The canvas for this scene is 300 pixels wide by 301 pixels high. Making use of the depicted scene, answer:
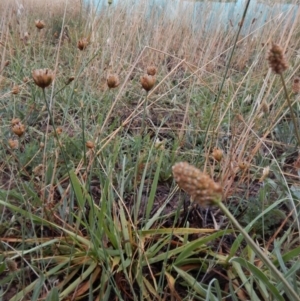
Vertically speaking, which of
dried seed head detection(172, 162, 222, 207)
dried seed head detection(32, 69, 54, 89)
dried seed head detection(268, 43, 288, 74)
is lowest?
dried seed head detection(32, 69, 54, 89)

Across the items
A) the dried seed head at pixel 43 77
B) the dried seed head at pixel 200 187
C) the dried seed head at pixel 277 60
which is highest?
the dried seed head at pixel 277 60

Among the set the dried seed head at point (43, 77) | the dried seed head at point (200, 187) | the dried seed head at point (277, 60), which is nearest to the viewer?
the dried seed head at point (200, 187)

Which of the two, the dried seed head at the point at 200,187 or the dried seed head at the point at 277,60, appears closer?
the dried seed head at the point at 200,187

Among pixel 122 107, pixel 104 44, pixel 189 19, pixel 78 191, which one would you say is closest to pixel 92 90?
pixel 122 107

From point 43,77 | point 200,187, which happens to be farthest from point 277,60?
point 43,77

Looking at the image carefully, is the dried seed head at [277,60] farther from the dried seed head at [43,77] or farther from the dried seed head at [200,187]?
the dried seed head at [43,77]

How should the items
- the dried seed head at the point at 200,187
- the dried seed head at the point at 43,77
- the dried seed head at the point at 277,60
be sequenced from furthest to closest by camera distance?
the dried seed head at the point at 43,77
the dried seed head at the point at 277,60
the dried seed head at the point at 200,187

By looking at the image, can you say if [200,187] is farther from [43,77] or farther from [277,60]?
[43,77]

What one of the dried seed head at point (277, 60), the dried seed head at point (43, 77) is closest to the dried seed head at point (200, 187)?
the dried seed head at point (277, 60)

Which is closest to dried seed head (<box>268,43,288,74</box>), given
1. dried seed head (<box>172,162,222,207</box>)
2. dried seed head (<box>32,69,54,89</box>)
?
dried seed head (<box>172,162,222,207</box>)

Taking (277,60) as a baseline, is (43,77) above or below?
below

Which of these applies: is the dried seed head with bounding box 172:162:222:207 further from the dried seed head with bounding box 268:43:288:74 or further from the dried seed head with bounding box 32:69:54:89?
the dried seed head with bounding box 32:69:54:89

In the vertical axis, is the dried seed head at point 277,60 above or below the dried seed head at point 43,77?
above

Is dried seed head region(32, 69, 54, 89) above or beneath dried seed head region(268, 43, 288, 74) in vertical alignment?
beneath
